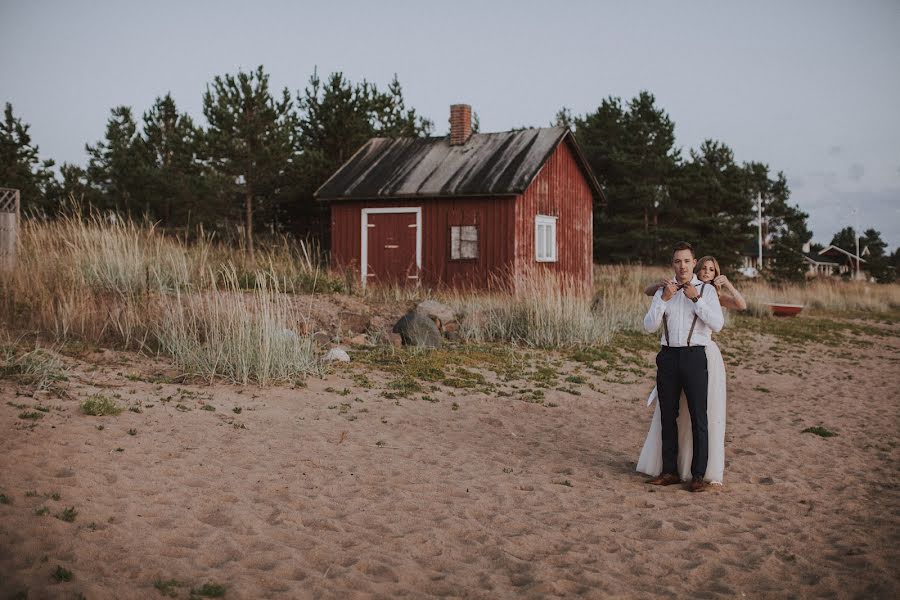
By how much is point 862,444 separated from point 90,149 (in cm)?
4031

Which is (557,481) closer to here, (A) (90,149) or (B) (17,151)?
(B) (17,151)

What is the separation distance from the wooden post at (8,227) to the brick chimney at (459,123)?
11547 millimetres

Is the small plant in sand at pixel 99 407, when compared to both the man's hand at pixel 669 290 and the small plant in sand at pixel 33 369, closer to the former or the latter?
the small plant in sand at pixel 33 369

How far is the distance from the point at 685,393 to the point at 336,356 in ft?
18.4

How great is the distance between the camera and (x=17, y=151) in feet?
94.8

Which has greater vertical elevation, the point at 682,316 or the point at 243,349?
the point at 682,316

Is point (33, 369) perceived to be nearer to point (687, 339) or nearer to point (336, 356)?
point (336, 356)

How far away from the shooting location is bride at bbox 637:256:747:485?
18.7 ft

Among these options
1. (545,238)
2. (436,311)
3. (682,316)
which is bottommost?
(436,311)

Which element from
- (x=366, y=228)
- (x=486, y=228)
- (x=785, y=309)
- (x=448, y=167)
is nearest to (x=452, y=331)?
(x=486, y=228)

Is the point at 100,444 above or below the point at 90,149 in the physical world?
below

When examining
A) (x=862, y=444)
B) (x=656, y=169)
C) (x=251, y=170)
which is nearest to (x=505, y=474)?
(x=862, y=444)

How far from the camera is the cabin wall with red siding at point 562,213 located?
2008cm

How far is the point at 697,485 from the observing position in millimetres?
5781
